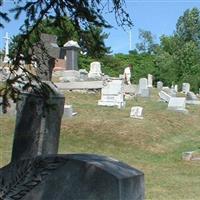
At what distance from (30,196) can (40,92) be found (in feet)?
7.31

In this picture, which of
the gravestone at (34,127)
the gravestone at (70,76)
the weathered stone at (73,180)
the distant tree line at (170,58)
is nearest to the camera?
the weathered stone at (73,180)

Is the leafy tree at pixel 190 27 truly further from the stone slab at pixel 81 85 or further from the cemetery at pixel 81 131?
the stone slab at pixel 81 85

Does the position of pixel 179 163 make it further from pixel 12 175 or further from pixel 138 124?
pixel 12 175

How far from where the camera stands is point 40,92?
6281mm

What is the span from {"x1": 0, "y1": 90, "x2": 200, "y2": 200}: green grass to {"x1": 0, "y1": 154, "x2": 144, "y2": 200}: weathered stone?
3.83 meters

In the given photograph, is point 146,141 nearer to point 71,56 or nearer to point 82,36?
point 82,36

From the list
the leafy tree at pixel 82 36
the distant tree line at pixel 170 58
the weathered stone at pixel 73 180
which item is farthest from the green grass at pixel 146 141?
the distant tree line at pixel 170 58

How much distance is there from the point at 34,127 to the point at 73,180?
11.9ft

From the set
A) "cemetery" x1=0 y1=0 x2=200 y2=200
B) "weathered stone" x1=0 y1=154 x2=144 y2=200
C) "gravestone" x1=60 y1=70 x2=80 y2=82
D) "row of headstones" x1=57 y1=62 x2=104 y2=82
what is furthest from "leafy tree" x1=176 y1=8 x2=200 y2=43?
"weathered stone" x1=0 y1=154 x2=144 y2=200

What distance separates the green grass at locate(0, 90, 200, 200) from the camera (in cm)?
950

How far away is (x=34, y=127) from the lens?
7.55m

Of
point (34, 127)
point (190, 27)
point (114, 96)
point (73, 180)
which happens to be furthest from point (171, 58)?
point (73, 180)

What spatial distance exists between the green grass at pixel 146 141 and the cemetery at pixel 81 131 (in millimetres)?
24

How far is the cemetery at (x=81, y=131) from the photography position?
13.3ft
